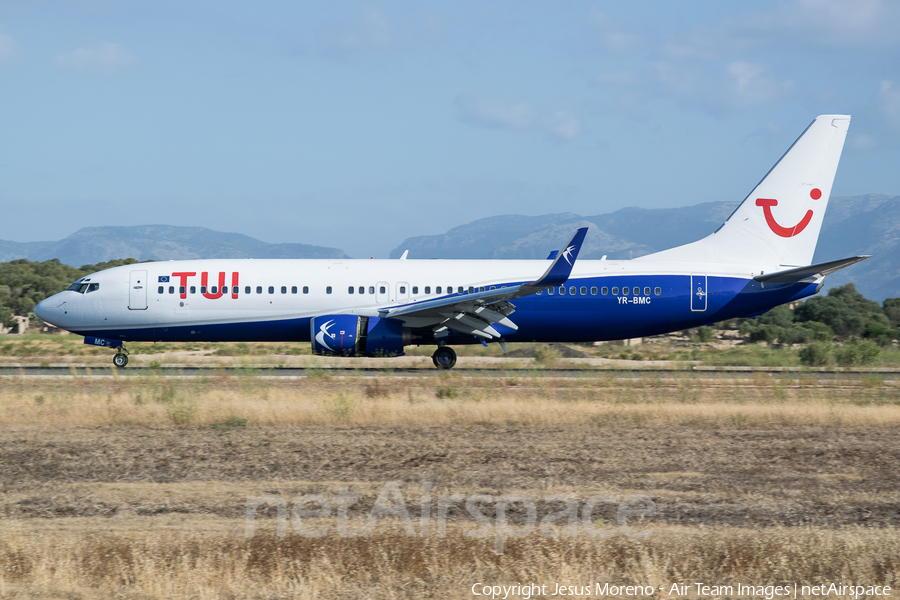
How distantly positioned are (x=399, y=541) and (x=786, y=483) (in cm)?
507

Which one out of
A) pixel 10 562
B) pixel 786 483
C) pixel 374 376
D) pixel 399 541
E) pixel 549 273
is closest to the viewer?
pixel 10 562

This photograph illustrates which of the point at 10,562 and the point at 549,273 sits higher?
the point at 549,273

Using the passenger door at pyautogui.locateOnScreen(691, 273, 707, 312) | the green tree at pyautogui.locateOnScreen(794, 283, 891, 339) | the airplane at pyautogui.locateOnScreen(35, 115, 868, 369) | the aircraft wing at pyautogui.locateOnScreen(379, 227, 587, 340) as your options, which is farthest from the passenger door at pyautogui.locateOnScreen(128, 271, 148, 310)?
the green tree at pyautogui.locateOnScreen(794, 283, 891, 339)

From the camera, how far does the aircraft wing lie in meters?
21.0

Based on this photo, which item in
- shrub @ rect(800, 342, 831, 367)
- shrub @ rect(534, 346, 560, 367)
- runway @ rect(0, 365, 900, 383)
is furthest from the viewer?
shrub @ rect(800, 342, 831, 367)

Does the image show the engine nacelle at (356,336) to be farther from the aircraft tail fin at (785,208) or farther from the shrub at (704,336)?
the shrub at (704,336)

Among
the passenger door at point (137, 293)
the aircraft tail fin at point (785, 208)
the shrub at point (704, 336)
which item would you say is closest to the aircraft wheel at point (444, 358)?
the aircraft tail fin at point (785, 208)

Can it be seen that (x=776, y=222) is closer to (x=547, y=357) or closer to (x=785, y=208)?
(x=785, y=208)

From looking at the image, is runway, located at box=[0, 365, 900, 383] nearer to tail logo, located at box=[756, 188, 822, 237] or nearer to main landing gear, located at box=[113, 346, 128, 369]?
main landing gear, located at box=[113, 346, 128, 369]

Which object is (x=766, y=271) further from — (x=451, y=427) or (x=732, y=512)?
(x=732, y=512)

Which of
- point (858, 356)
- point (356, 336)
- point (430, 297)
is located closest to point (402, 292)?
point (430, 297)

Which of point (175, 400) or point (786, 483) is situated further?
point (175, 400)

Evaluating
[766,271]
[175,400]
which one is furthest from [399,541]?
[766,271]

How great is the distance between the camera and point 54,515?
309 inches
